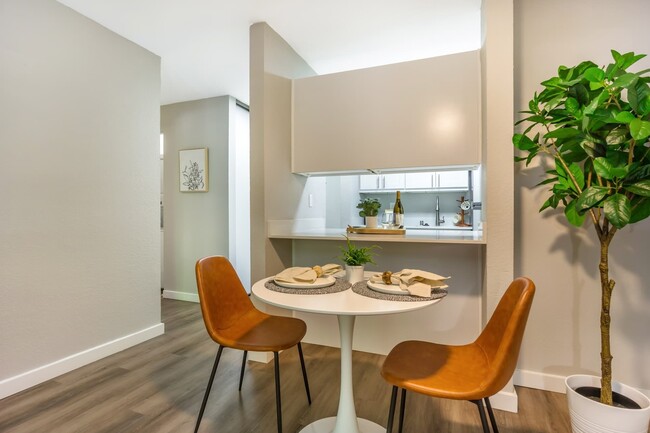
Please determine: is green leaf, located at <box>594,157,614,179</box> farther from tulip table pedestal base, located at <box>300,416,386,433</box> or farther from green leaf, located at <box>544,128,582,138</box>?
tulip table pedestal base, located at <box>300,416,386,433</box>

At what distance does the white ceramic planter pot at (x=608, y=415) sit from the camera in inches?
52.8

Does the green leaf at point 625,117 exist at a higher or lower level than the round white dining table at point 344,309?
higher

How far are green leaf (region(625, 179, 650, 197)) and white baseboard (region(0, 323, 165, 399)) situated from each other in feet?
11.2

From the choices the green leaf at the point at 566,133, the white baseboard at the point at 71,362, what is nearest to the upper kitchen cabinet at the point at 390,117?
the green leaf at the point at 566,133

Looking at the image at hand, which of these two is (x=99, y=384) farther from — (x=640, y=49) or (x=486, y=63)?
(x=640, y=49)

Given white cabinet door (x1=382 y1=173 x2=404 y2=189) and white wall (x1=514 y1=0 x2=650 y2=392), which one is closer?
white wall (x1=514 y1=0 x2=650 y2=392)

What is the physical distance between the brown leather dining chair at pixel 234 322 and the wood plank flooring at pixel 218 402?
0.67 feet

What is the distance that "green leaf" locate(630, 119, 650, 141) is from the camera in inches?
48.0

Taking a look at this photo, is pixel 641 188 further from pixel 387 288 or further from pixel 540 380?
pixel 540 380

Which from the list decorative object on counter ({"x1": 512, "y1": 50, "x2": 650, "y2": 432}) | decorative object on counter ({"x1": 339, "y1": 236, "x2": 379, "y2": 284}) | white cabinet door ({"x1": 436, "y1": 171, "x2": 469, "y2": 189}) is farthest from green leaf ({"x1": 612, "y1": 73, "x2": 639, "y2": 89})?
white cabinet door ({"x1": 436, "y1": 171, "x2": 469, "y2": 189})

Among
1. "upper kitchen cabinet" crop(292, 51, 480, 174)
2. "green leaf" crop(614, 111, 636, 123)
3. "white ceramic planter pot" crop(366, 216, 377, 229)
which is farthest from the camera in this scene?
"white ceramic planter pot" crop(366, 216, 377, 229)

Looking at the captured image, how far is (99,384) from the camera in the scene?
211cm

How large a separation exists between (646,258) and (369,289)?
178 cm

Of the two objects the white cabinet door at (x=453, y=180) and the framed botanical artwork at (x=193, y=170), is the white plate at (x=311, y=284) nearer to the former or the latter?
the framed botanical artwork at (x=193, y=170)
